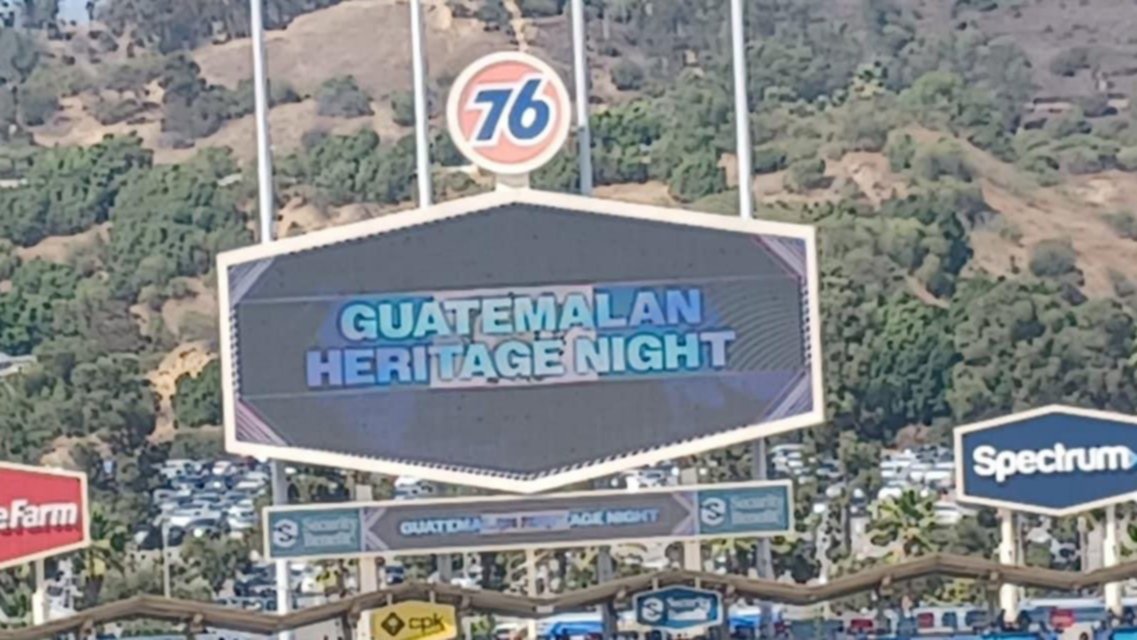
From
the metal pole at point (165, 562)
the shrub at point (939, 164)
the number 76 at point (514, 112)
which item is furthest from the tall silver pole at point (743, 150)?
the shrub at point (939, 164)

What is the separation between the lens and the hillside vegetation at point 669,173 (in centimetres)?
10844

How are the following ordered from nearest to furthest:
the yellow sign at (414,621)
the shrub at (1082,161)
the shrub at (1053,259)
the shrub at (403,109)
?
the yellow sign at (414,621), the shrub at (1053,259), the shrub at (1082,161), the shrub at (403,109)

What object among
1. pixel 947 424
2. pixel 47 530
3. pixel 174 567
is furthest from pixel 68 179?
pixel 47 530

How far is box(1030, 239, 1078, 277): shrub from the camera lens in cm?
14212

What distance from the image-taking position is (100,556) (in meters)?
71.2

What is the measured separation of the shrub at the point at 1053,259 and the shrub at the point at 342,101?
Result: 4539cm

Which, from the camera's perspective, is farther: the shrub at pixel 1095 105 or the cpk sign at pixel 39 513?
the shrub at pixel 1095 105

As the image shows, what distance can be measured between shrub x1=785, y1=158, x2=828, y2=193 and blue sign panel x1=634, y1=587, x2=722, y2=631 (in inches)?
4357

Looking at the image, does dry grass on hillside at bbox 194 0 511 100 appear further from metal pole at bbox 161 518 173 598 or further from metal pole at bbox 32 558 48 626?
metal pole at bbox 32 558 48 626

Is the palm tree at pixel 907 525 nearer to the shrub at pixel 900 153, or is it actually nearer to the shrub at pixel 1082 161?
the shrub at pixel 900 153

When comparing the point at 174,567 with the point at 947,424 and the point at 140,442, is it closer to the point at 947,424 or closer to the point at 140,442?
the point at 140,442

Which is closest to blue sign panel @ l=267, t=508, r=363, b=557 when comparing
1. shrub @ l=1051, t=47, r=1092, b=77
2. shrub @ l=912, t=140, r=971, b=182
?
shrub @ l=912, t=140, r=971, b=182

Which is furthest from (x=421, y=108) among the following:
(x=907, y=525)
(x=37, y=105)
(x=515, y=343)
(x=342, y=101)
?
(x=37, y=105)

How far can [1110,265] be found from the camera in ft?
486
